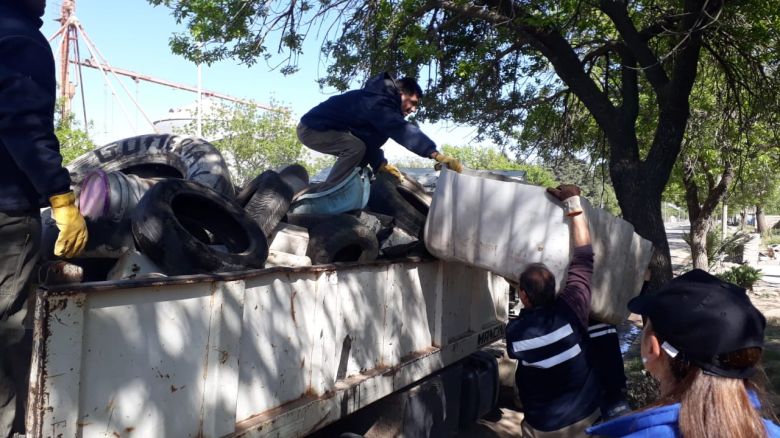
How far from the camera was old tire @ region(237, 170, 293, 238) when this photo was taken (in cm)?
405

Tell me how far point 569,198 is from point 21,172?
285cm

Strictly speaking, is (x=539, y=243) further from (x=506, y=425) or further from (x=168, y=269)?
(x=506, y=425)

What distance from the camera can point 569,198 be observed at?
375 centimetres

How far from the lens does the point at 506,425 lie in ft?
19.2

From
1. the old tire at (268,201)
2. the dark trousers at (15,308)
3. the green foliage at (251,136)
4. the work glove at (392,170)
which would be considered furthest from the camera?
the green foliage at (251,136)

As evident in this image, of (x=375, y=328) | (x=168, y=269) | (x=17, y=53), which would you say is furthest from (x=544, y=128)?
(x=17, y=53)

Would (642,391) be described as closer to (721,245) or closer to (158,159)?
(158,159)

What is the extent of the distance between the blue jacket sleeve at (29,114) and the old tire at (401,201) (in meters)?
2.83

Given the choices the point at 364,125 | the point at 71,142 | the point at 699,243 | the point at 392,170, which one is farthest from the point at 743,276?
the point at 71,142

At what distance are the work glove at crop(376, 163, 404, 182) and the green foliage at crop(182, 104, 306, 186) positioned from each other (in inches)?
1139

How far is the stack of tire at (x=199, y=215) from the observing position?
3.10 meters

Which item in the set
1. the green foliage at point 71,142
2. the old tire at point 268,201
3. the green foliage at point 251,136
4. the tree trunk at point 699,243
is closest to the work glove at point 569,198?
the old tire at point 268,201

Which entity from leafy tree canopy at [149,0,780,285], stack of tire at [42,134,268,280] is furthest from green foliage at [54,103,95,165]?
stack of tire at [42,134,268,280]

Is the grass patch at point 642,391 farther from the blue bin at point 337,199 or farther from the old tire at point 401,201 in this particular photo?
the blue bin at point 337,199
